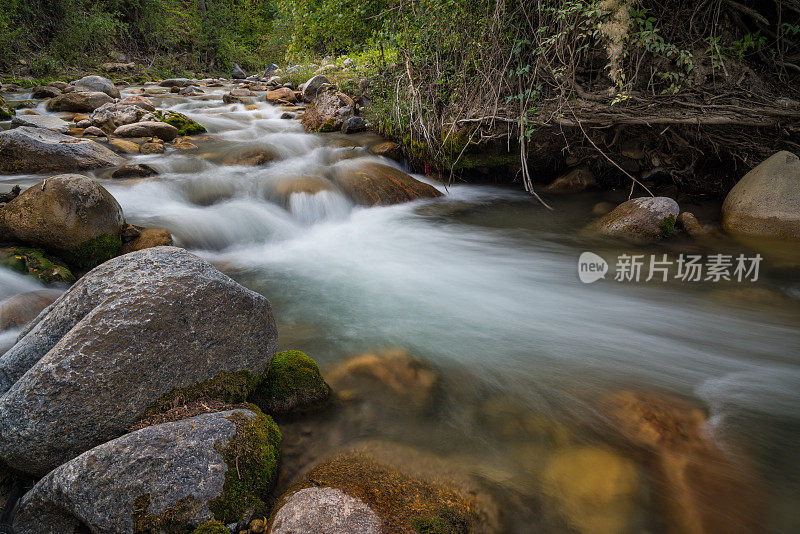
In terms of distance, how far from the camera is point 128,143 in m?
7.85

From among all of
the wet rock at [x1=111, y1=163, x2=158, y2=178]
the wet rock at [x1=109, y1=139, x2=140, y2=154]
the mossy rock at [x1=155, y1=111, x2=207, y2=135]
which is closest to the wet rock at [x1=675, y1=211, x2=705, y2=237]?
the wet rock at [x1=111, y1=163, x2=158, y2=178]

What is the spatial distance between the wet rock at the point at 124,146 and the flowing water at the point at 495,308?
56 centimetres

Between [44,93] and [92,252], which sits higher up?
[44,93]

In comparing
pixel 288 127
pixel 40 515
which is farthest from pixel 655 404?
pixel 288 127

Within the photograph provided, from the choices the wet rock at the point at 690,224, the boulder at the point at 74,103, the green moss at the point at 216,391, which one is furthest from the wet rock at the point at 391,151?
the boulder at the point at 74,103

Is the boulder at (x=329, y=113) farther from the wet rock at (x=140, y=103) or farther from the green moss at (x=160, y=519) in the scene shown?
the green moss at (x=160, y=519)

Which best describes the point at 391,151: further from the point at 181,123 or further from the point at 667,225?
the point at 181,123

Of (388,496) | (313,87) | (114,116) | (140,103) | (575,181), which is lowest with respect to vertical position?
(388,496)

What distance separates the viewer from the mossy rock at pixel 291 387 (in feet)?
7.87

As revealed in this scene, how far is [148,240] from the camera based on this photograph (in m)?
4.50

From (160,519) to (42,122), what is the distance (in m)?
10.5

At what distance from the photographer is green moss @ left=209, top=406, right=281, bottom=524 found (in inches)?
65.2

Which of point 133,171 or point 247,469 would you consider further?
point 133,171

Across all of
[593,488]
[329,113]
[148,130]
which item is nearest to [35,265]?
[593,488]
